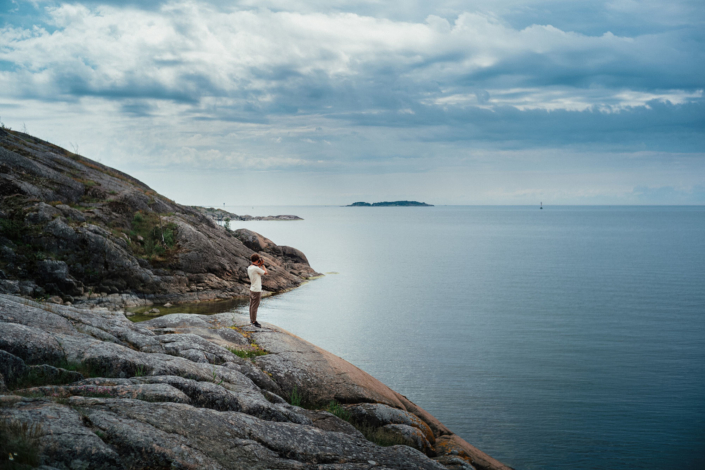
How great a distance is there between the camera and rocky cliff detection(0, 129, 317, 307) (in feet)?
114

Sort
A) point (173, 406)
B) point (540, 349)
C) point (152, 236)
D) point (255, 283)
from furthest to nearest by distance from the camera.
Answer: point (152, 236) → point (540, 349) → point (255, 283) → point (173, 406)

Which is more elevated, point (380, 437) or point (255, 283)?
point (255, 283)

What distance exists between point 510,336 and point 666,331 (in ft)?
42.8

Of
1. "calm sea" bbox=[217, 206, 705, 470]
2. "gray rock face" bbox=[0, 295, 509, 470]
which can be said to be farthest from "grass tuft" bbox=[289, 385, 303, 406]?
"calm sea" bbox=[217, 206, 705, 470]

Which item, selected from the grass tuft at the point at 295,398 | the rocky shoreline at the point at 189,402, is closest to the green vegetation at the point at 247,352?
the rocky shoreline at the point at 189,402

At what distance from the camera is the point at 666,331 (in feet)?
120

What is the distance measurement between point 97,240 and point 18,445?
36.7m

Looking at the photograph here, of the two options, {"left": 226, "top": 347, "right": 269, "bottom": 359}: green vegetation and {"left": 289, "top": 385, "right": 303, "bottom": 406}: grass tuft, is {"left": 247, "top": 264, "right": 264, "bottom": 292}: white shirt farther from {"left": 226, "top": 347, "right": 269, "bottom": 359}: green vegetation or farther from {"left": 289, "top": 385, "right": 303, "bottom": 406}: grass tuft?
{"left": 289, "top": 385, "right": 303, "bottom": 406}: grass tuft

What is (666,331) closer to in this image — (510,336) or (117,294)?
(510,336)

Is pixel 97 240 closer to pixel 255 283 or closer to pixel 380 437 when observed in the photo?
pixel 255 283

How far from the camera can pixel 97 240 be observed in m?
38.5

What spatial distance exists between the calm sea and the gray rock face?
7.99 m

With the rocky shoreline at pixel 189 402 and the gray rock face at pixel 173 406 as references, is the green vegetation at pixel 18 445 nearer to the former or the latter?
the rocky shoreline at pixel 189 402

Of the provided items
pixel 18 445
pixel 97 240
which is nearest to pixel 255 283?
pixel 18 445
